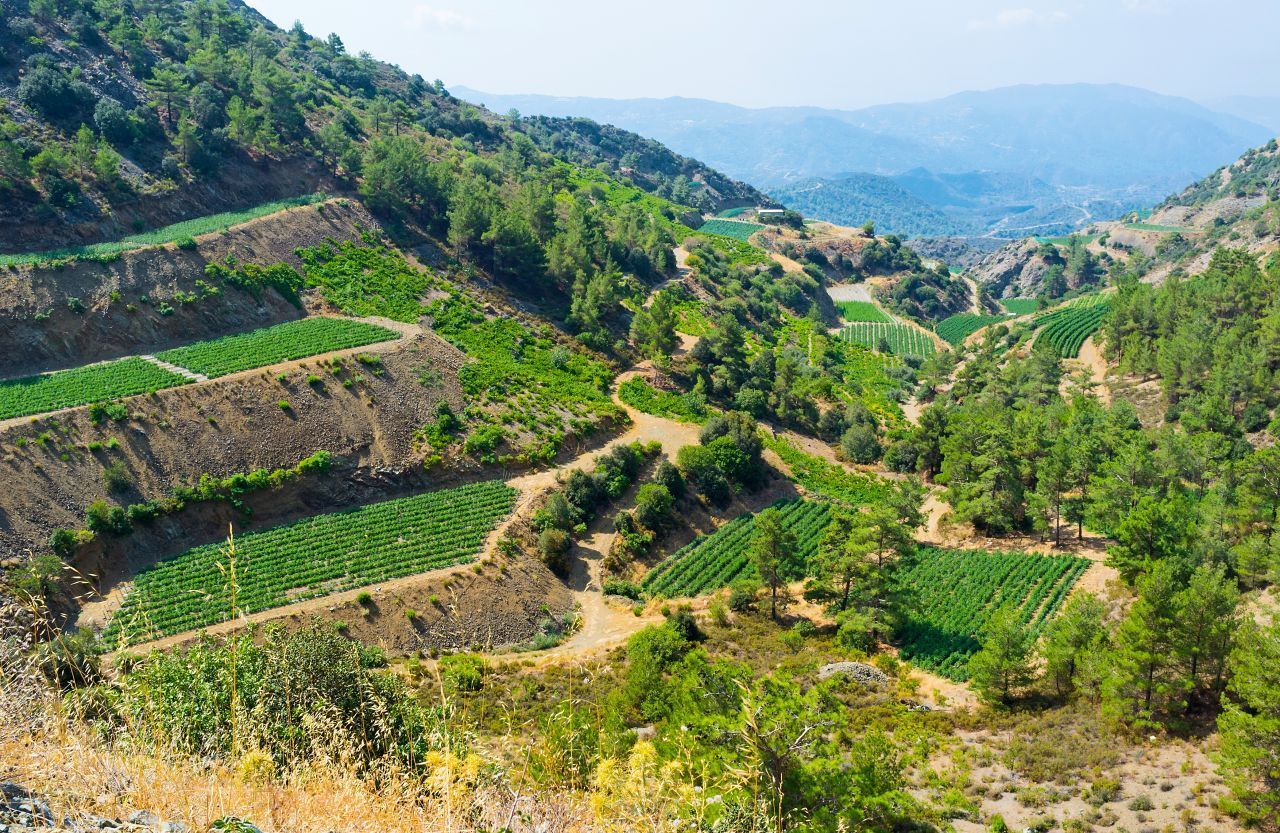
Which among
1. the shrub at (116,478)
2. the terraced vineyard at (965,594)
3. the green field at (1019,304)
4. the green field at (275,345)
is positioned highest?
the green field at (1019,304)

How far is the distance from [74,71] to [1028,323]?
129m

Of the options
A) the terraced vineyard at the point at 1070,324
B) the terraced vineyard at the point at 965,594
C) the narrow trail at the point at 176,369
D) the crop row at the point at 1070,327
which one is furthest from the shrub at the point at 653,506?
the crop row at the point at 1070,327

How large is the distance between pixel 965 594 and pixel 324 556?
4061 centimetres

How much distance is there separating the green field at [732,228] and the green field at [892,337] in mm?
35466

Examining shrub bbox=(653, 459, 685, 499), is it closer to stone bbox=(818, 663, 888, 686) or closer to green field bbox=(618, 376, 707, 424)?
green field bbox=(618, 376, 707, 424)

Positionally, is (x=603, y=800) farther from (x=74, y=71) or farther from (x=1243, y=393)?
(x=74, y=71)

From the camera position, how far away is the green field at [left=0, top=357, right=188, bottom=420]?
45.7 meters

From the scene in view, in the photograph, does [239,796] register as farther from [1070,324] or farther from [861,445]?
[1070,324]

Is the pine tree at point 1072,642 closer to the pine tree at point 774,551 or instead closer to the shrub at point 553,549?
the pine tree at point 774,551

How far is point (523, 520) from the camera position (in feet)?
166

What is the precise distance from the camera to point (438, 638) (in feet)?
137

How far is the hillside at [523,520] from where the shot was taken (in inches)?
441

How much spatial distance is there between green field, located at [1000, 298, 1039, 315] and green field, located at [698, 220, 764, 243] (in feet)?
199

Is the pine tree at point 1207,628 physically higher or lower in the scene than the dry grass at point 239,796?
lower
